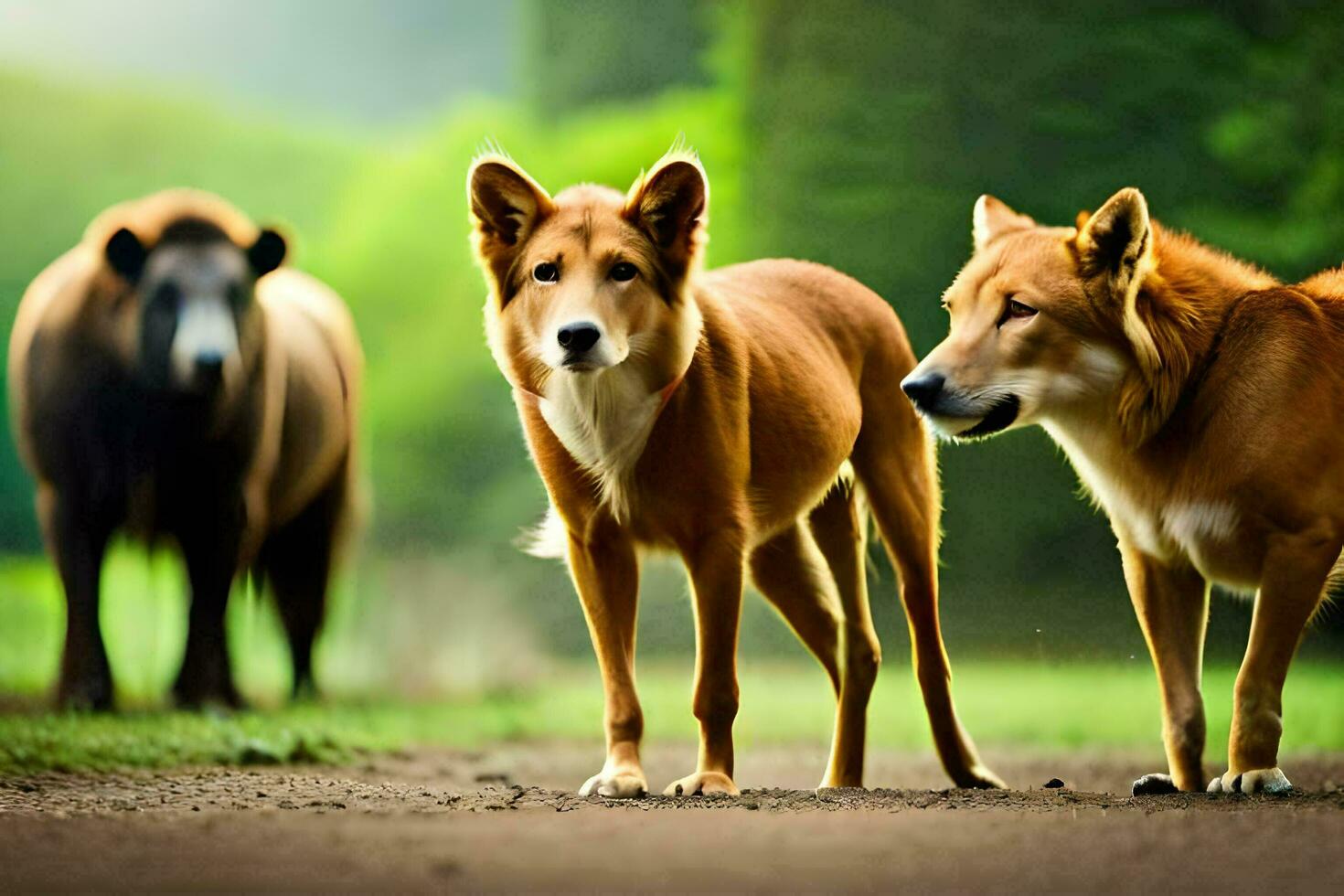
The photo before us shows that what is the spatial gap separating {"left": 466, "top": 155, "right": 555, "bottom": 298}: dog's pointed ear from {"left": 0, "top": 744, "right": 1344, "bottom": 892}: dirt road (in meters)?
1.53

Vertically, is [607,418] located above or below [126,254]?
below

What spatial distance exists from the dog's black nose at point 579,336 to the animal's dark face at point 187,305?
362cm

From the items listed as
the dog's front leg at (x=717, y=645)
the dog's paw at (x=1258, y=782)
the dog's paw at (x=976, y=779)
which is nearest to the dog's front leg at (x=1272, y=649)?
the dog's paw at (x=1258, y=782)

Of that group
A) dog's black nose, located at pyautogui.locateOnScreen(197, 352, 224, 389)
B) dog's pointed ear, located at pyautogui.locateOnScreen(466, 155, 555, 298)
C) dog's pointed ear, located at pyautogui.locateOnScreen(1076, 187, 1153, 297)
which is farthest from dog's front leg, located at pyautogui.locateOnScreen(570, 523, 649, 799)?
dog's black nose, located at pyautogui.locateOnScreen(197, 352, 224, 389)

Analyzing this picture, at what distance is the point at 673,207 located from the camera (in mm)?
4723

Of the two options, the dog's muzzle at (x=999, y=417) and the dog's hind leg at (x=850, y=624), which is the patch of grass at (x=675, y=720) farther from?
the dog's muzzle at (x=999, y=417)

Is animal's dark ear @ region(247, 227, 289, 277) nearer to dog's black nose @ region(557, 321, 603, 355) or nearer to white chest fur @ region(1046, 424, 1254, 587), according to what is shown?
dog's black nose @ region(557, 321, 603, 355)

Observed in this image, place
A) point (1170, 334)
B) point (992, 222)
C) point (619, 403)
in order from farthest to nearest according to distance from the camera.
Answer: point (992, 222) → point (1170, 334) → point (619, 403)

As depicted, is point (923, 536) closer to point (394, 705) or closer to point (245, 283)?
point (245, 283)

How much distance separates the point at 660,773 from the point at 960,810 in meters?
3.07

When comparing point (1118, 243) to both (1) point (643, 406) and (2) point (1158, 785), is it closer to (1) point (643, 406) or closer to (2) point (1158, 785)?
(1) point (643, 406)

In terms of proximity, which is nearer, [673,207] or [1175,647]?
[673,207]

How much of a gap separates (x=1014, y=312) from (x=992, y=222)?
499 millimetres

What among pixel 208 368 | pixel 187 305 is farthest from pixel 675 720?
pixel 187 305
